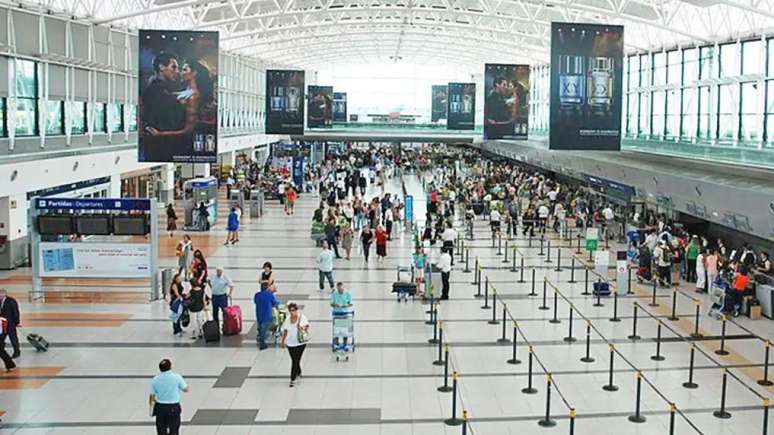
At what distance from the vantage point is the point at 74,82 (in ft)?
87.1

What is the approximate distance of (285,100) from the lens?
35844mm

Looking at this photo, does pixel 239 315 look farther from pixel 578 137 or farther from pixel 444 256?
pixel 578 137

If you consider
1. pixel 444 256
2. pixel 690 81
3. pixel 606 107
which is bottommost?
pixel 444 256

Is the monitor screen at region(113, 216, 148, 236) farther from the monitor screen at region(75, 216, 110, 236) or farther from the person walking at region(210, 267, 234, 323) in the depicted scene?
the person walking at region(210, 267, 234, 323)

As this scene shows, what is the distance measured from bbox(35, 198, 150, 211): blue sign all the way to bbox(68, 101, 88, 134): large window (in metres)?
8.94

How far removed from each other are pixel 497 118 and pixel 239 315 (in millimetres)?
16067

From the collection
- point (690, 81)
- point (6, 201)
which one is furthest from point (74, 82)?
point (690, 81)

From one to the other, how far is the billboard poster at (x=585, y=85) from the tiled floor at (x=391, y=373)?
3.78 m

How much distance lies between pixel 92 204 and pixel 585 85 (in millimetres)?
11289

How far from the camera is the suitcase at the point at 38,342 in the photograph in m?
14.1

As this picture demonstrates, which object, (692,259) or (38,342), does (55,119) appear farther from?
(692,259)

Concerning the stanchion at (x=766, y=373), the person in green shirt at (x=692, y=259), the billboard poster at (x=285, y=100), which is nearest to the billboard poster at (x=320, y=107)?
the billboard poster at (x=285, y=100)

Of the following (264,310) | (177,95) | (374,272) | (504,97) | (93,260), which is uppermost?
(504,97)

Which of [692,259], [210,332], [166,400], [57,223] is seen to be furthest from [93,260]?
[692,259]
